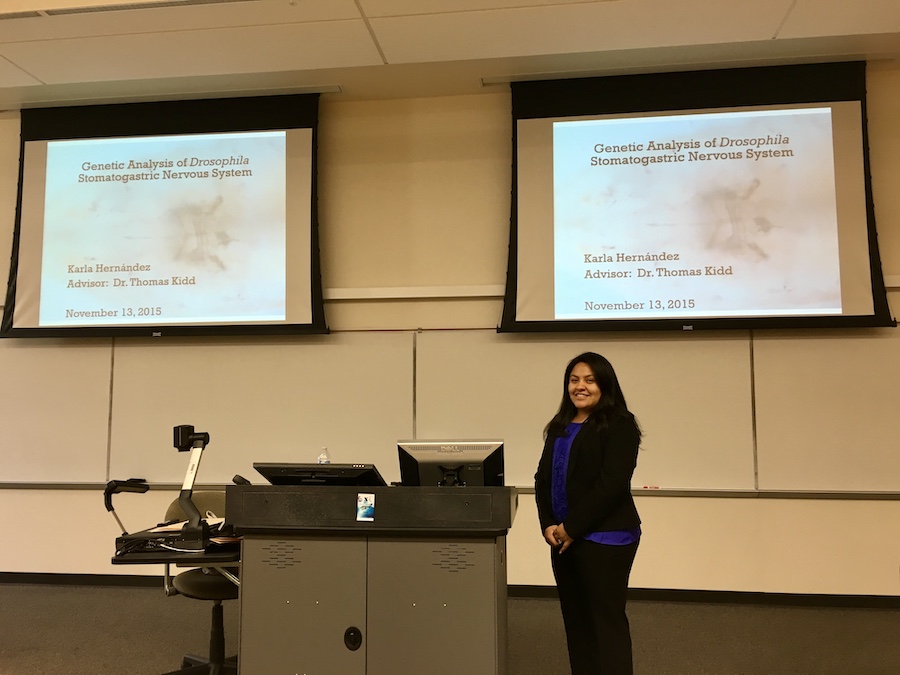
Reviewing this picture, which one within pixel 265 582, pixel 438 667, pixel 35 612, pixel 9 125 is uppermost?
pixel 9 125

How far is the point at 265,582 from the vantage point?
7.31 ft

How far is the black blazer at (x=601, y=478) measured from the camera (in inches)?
91.7

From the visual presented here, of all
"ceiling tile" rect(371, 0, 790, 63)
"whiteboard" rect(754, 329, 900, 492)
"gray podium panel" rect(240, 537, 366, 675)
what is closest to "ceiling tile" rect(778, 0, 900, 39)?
"ceiling tile" rect(371, 0, 790, 63)

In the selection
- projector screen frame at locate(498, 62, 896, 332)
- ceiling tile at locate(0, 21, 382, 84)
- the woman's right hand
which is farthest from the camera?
projector screen frame at locate(498, 62, 896, 332)

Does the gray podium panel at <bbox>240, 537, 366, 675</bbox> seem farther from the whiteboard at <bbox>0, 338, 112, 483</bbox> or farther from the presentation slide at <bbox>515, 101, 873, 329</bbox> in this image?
the whiteboard at <bbox>0, 338, 112, 483</bbox>

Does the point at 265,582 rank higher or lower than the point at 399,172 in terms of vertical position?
lower

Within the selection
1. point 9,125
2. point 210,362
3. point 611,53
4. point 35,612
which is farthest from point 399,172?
point 35,612

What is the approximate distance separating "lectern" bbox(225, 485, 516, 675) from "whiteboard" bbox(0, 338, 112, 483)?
9.10ft

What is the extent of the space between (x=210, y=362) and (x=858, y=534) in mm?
Answer: 4170

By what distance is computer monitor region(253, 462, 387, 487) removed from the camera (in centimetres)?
220

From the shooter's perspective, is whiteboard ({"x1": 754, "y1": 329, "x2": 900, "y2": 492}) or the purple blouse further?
whiteboard ({"x1": 754, "y1": 329, "x2": 900, "y2": 492})

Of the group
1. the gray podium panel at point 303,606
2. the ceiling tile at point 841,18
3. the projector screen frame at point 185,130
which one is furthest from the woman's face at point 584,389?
the ceiling tile at point 841,18

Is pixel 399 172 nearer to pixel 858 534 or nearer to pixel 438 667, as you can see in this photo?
pixel 438 667

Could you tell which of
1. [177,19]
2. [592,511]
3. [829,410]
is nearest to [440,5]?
[177,19]
